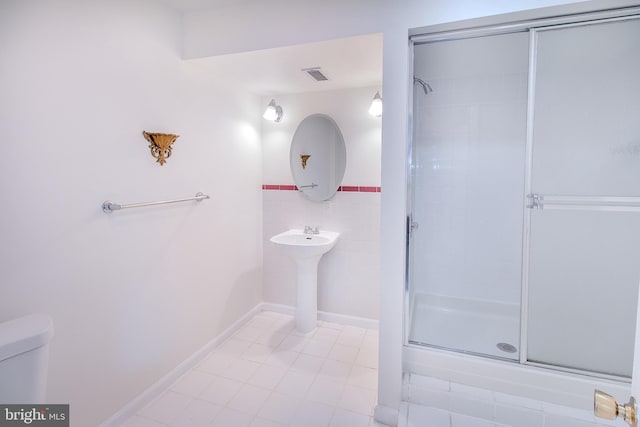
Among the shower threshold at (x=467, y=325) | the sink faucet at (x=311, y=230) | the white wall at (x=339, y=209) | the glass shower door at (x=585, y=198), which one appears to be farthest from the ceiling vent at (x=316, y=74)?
the shower threshold at (x=467, y=325)

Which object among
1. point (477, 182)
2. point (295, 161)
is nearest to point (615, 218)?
point (477, 182)

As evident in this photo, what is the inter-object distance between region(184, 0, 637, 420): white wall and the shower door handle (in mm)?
1117

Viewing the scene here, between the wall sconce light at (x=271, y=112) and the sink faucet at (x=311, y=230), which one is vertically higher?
the wall sconce light at (x=271, y=112)

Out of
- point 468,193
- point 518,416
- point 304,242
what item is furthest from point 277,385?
point 468,193

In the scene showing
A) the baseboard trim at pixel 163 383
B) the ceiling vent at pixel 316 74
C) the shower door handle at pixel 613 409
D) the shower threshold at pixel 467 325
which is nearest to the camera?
the shower door handle at pixel 613 409

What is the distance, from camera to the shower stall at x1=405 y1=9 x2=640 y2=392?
6.31 ft

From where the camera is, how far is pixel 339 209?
2863 mm

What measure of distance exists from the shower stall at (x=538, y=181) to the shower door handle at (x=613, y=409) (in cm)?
126

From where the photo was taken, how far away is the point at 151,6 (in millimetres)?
1856

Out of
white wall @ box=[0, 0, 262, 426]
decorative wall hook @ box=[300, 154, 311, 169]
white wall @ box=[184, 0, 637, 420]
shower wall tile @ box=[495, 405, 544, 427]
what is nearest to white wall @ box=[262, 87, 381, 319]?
decorative wall hook @ box=[300, 154, 311, 169]

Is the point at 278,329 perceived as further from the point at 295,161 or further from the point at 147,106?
the point at 147,106

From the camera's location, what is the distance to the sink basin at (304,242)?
252 centimetres

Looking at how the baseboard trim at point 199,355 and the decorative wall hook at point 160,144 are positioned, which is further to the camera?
the decorative wall hook at point 160,144

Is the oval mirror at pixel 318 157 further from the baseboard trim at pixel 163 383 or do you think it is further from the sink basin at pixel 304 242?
the baseboard trim at pixel 163 383
